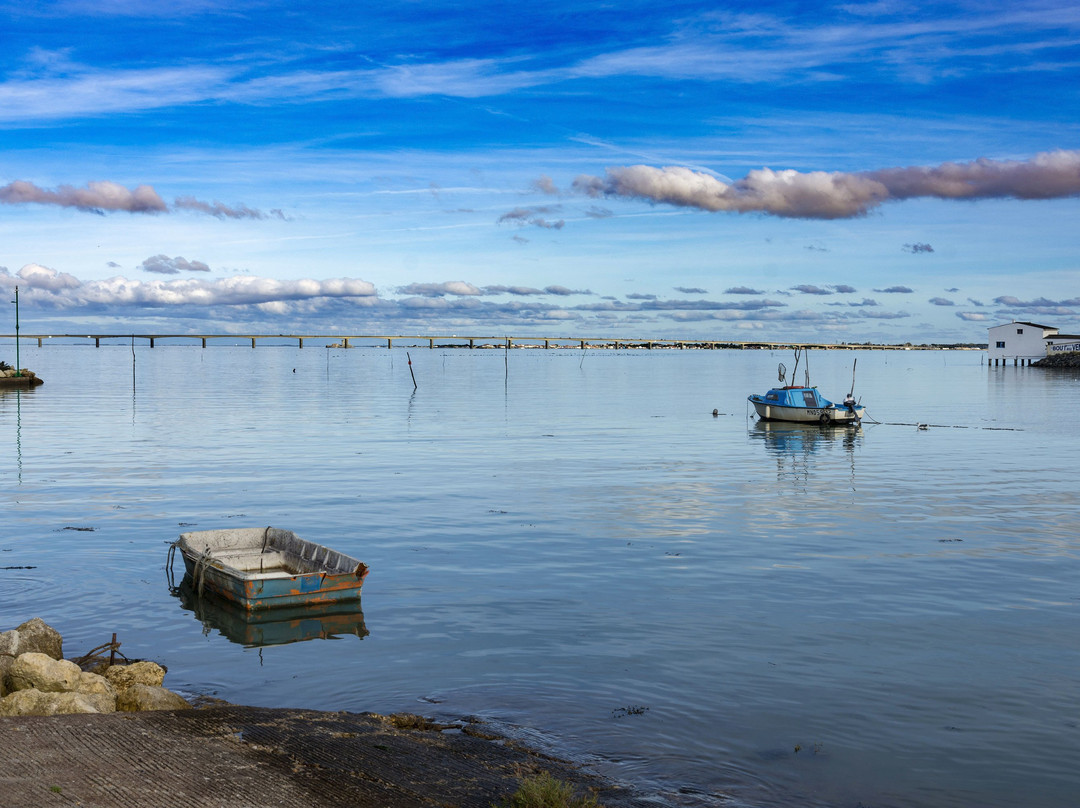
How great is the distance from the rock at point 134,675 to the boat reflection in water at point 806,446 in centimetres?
3355

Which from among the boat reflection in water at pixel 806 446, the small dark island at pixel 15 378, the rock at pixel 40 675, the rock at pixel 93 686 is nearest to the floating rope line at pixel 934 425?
the boat reflection in water at pixel 806 446

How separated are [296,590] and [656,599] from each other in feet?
27.4

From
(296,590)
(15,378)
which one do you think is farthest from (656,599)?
(15,378)

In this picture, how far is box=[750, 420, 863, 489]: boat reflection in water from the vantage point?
1896 inches

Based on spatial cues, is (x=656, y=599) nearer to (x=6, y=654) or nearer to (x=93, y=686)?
(x=93, y=686)

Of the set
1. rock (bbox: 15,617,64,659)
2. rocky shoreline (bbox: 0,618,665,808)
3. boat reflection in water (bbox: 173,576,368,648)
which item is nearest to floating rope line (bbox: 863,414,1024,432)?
boat reflection in water (bbox: 173,576,368,648)

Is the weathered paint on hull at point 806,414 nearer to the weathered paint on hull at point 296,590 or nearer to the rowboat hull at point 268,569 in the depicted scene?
the rowboat hull at point 268,569

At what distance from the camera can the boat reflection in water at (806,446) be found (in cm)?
4816

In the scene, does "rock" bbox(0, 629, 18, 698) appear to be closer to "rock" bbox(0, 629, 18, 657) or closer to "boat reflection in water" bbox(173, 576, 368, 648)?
"rock" bbox(0, 629, 18, 657)

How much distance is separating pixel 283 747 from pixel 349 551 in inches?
605

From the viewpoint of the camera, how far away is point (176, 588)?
25.1m

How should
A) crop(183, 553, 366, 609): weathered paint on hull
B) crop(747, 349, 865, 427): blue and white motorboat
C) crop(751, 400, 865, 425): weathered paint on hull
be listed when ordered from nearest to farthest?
crop(183, 553, 366, 609): weathered paint on hull
crop(751, 400, 865, 425): weathered paint on hull
crop(747, 349, 865, 427): blue and white motorboat

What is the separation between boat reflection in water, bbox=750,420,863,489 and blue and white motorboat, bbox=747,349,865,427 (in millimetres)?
560

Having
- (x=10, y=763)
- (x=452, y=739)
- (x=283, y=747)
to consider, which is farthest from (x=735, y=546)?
(x=10, y=763)
